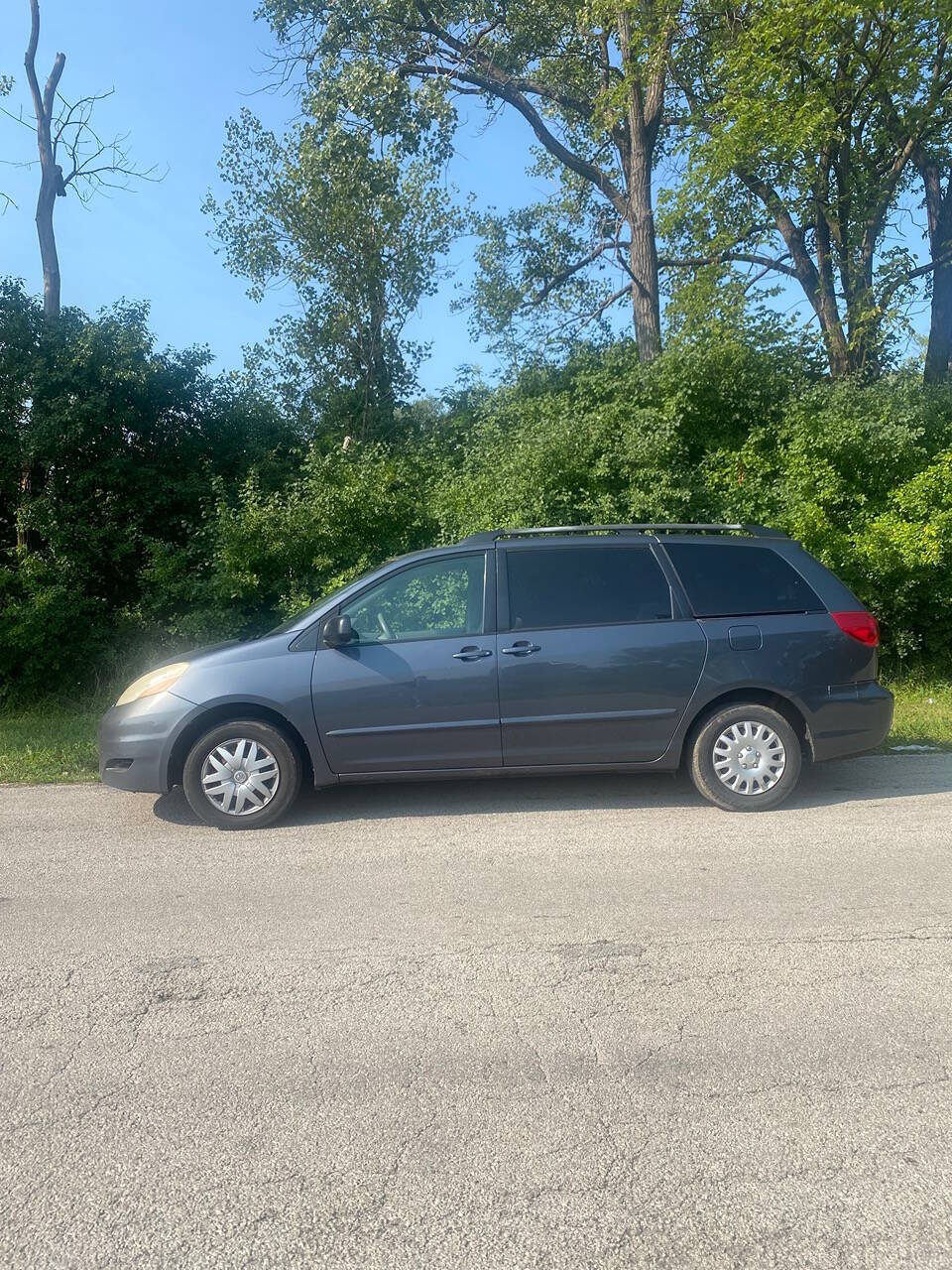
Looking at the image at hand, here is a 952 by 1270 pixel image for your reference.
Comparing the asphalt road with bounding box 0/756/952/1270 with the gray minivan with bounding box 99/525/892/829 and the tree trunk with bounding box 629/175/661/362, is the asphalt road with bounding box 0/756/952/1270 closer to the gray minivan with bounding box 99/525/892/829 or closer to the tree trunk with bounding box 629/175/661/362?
the gray minivan with bounding box 99/525/892/829

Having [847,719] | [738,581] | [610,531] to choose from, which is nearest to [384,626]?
[610,531]

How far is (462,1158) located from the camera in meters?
2.71

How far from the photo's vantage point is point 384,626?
6344 millimetres

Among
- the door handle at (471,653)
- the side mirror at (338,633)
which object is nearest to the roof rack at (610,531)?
the door handle at (471,653)

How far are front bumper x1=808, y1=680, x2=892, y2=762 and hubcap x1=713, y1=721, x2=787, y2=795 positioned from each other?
1.04 ft

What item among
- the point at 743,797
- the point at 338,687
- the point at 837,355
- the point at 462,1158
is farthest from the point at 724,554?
the point at 837,355

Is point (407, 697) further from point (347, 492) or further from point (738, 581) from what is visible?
point (347, 492)

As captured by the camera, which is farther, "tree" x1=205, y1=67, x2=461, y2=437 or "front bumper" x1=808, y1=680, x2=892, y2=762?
"tree" x1=205, y1=67, x2=461, y2=437

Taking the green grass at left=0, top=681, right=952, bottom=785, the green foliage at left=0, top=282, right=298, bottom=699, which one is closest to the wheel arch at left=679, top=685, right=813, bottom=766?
the green grass at left=0, top=681, right=952, bottom=785

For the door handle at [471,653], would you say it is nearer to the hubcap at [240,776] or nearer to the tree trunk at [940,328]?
the hubcap at [240,776]

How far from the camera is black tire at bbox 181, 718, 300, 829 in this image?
605 centimetres

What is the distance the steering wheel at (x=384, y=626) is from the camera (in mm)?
6309

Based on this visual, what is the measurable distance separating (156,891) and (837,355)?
41.7ft

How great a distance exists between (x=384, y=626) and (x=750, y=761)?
250cm
